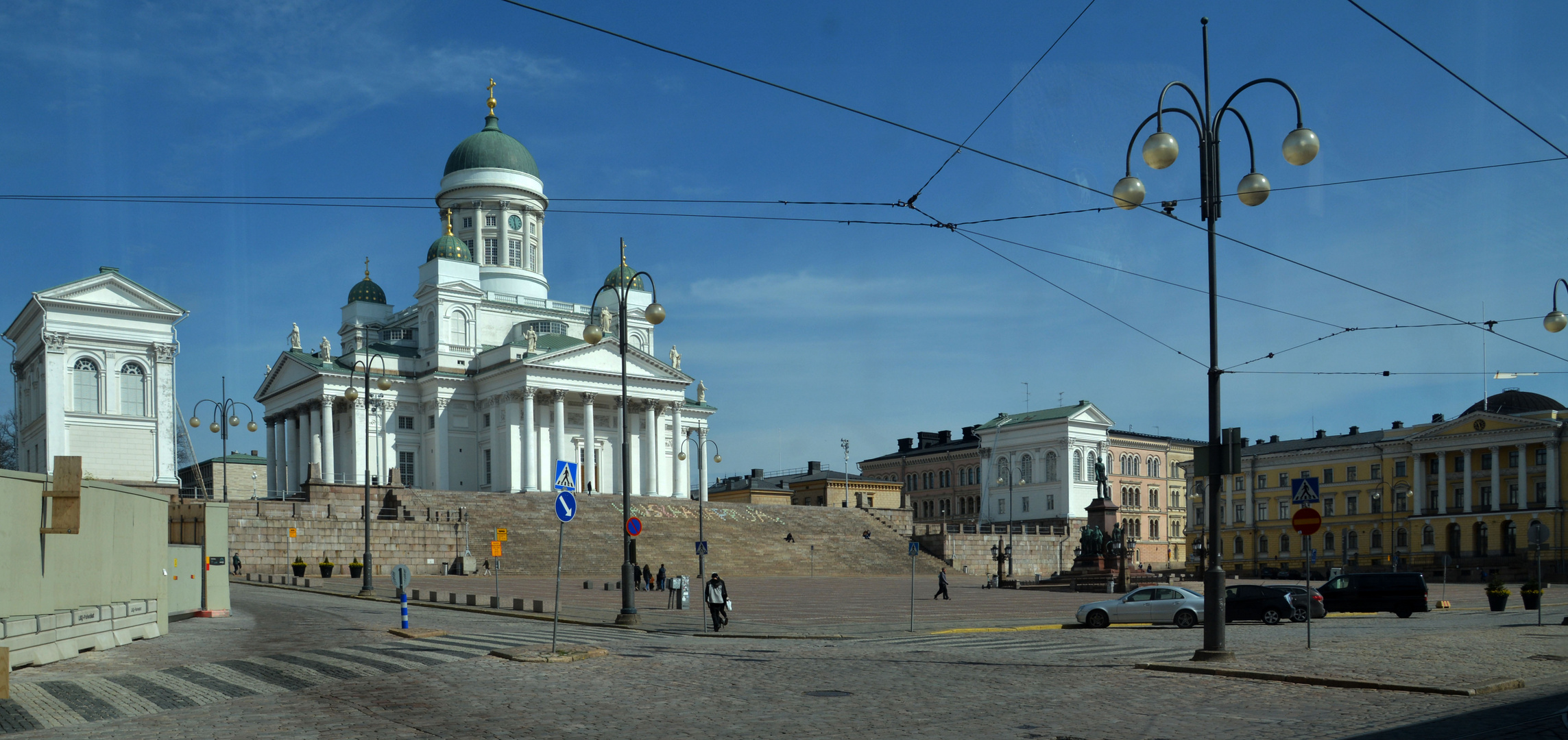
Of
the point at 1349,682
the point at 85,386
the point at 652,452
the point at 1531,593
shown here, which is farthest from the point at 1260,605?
the point at 652,452

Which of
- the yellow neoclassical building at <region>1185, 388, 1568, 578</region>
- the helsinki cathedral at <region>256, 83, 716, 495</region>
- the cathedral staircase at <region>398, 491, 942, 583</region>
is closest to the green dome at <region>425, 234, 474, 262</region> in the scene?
the helsinki cathedral at <region>256, 83, 716, 495</region>

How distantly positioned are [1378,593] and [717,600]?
2039cm

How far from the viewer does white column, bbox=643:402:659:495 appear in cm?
9231

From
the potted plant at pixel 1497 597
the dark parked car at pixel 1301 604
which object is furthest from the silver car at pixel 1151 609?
the potted plant at pixel 1497 597

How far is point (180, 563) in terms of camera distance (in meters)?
29.5

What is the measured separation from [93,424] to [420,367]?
31503 millimetres

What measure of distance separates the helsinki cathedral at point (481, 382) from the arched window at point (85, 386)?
22017 mm

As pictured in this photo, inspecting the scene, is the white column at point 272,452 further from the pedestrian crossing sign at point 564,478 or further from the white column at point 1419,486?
the white column at point 1419,486

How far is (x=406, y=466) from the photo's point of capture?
89.4 meters

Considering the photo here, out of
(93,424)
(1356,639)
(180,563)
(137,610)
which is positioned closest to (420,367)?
(93,424)

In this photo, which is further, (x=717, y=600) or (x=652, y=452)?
(x=652, y=452)

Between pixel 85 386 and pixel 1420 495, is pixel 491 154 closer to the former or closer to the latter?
pixel 85 386

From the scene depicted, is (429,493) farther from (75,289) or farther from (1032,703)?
(1032,703)

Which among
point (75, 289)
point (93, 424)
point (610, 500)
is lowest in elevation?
point (610, 500)
